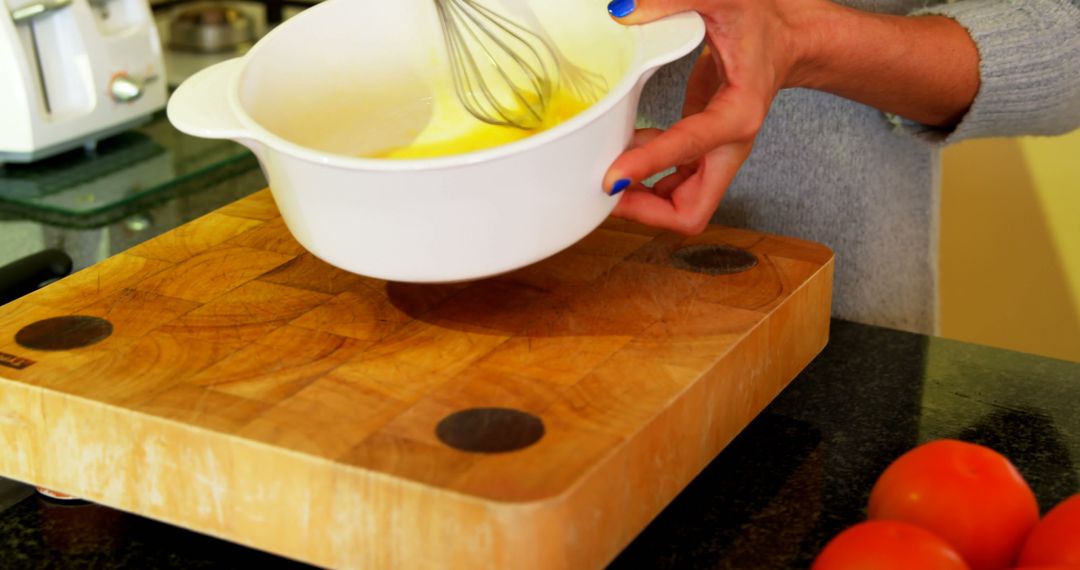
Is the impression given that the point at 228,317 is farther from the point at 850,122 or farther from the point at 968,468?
the point at 850,122

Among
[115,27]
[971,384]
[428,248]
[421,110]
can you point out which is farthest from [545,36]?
[115,27]

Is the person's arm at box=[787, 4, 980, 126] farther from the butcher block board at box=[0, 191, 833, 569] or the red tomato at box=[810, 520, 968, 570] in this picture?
the red tomato at box=[810, 520, 968, 570]

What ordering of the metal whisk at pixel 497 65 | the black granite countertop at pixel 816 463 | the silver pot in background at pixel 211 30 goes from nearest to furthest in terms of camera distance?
the black granite countertop at pixel 816 463 < the metal whisk at pixel 497 65 < the silver pot in background at pixel 211 30

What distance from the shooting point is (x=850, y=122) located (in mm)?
971

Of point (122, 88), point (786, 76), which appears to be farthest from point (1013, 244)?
point (122, 88)

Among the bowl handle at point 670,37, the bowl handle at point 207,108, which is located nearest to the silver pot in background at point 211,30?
the bowl handle at point 207,108

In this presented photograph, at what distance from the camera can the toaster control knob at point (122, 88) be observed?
1.27m

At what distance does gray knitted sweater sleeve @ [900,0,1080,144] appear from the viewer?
2.87 ft

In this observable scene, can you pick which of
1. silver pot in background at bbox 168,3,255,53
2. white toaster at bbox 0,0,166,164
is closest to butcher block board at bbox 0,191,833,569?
white toaster at bbox 0,0,166,164

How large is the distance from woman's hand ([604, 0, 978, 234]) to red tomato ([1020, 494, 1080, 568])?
247 millimetres

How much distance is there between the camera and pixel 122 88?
1.27 meters

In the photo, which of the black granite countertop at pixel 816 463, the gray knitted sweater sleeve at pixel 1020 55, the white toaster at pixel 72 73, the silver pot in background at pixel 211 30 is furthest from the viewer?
the silver pot in background at pixel 211 30

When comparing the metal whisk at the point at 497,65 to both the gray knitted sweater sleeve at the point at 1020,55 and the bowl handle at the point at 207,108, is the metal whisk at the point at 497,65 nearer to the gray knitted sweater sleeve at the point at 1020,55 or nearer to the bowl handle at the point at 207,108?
the bowl handle at the point at 207,108

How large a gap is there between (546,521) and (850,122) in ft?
1.84
